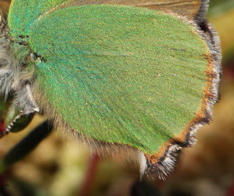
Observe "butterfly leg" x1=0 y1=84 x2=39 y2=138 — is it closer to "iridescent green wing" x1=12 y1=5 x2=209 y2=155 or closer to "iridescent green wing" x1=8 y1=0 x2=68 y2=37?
"iridescent green wing" x1=12 y1=5 x2=209 y2=155

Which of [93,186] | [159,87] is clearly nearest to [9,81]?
[159,87]

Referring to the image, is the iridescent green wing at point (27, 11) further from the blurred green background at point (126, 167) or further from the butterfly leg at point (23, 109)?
the blurred green background at point (126, 167)

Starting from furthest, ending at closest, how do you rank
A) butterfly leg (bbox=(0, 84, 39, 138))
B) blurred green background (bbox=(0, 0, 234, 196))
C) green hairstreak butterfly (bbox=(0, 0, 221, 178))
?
blurred green background (bbox=(0, 0, 234, 196))
butterfly leg (bbox=(0, 84, 39, 138))
green hairstreak butterfly (bbox=(0, 0, 221, 178))

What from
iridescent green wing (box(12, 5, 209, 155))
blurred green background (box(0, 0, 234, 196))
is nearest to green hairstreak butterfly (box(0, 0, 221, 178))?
iridescent green wing (box(12, 5, 209, 155))

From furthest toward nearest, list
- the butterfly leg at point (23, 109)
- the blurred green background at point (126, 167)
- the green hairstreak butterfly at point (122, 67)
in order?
the blurred green background at point (126, 167) → the butterfly leg at point (23, 109) → the green hairstreak butterfly at point (122, 67)

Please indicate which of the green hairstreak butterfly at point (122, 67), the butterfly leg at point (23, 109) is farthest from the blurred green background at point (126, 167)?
the green hairstreak butterfly at point (122, 67)

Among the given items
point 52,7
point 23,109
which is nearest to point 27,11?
point 52,7

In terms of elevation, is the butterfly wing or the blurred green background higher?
the butterfly wing

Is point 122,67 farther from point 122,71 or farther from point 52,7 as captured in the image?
point 52,7
